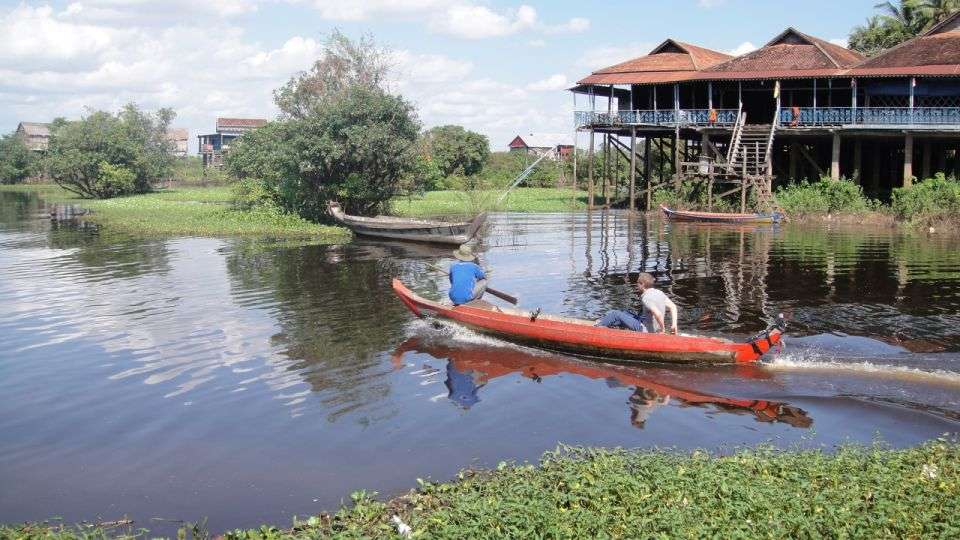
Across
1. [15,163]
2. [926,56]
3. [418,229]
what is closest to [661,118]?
[926,56]

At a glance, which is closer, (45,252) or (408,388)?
(408,388)

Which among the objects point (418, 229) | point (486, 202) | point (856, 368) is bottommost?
point (856, 368)

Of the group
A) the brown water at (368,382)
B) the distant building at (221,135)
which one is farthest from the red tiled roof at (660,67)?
the distant building at (221,135)

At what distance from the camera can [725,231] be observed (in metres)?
29.2

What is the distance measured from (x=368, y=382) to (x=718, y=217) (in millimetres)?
22647

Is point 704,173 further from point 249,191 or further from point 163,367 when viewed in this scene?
point 163,367

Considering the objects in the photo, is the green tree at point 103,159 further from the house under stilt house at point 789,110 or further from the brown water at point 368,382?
the brown water at point 368,382

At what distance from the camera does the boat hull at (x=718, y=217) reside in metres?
30.7

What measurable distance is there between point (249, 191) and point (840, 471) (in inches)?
1303

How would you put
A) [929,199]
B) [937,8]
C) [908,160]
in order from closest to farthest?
[929,199] → [908,160] → [937,8]

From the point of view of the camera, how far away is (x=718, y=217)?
3134cm

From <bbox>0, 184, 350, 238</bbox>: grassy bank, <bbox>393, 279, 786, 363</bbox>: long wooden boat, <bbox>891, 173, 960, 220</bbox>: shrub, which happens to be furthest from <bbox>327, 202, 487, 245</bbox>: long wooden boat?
<bbox>891, 173, 960, 220</bbox>: shrub

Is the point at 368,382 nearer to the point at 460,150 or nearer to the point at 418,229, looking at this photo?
the point at 418,229

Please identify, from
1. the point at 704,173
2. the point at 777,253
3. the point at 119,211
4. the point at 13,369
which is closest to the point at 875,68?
the point at 704,173
